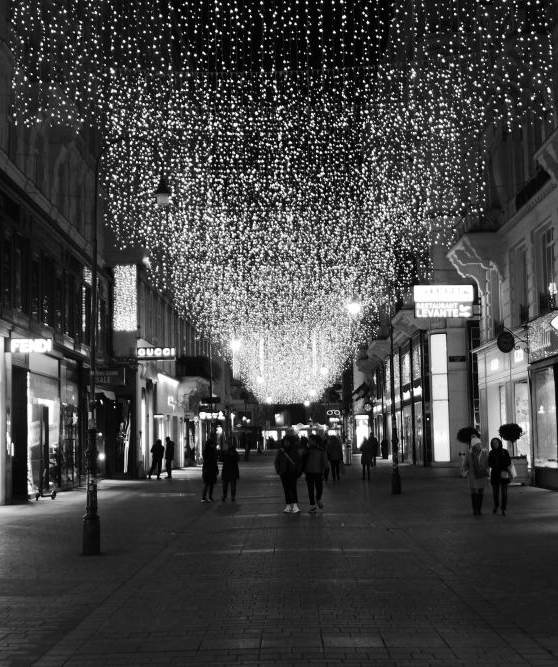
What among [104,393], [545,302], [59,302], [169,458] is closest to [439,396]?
[169,458]

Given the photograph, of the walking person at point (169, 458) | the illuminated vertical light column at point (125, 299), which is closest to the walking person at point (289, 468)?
the walking person at point (169, 458)

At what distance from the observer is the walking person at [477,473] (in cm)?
2136

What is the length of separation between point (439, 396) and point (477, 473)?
26518mm

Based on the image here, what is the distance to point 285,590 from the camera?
36.9 ft

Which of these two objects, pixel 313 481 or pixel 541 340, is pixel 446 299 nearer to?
pixel 541 340

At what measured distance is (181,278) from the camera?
47.4m

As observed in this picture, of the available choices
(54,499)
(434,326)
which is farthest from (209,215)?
(434,326)

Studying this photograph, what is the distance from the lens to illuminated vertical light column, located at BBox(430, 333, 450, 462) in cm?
4747

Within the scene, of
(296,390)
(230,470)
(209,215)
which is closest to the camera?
(230,470)

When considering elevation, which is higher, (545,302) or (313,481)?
(545,302)

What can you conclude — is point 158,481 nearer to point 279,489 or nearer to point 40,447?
point 279,489

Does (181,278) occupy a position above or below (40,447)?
above

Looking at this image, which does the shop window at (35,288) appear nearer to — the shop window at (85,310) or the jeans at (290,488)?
the shop window at (85,310)

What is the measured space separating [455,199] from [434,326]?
1150cm
